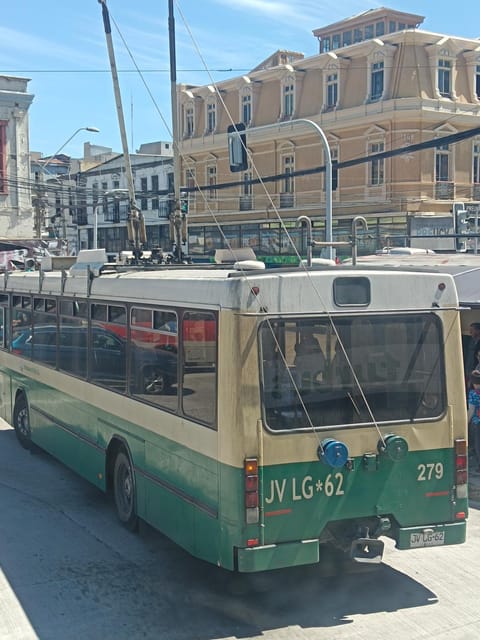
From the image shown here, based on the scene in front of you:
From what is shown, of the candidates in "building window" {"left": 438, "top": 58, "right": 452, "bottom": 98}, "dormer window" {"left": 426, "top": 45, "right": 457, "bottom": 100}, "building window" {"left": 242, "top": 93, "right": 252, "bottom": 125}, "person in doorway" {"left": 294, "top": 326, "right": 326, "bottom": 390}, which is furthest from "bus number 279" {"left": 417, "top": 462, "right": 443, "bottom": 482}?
"building window" {"left": 242, "top": 93, "right": 252, "bottom": 125}


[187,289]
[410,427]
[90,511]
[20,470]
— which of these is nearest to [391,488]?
[410,427]

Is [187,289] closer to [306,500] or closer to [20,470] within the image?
[306,500]

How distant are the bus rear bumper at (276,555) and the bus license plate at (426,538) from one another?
85 centimetres

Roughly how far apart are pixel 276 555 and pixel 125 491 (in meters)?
2.82

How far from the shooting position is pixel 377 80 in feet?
131

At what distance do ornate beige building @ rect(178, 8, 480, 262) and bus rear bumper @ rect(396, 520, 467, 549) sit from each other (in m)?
28.6

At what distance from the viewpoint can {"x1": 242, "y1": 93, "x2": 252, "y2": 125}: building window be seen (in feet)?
155

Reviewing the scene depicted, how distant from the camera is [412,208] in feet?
126

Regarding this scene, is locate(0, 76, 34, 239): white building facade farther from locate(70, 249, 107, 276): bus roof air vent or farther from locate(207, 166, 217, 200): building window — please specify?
locate(70, 249, 107, 276): bus roof air vent

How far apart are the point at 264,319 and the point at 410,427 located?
153 centimetres

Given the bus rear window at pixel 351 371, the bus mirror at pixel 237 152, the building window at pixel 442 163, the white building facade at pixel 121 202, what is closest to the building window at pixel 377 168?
the building window at pixel 442 163

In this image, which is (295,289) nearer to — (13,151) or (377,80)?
(377,80)

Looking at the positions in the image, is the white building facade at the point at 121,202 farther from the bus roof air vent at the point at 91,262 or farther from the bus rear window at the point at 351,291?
the bus rear window at the point at 351,291

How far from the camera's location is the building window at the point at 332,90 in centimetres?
4219
